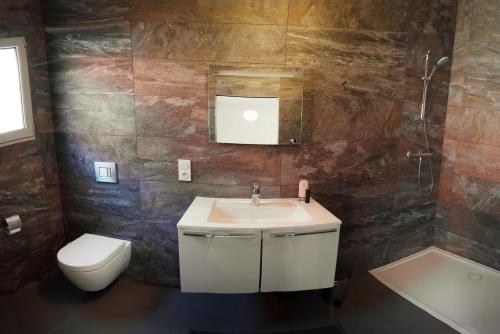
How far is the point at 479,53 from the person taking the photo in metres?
2.80

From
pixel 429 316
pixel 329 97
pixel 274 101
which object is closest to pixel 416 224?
pixel 429 316

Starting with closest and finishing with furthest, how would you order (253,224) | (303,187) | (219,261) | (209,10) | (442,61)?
(219,261), (253,224), (209,10), (303,187), (442,61)

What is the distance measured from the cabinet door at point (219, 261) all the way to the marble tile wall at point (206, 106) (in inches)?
22.4

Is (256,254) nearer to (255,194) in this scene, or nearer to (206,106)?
(255,194)

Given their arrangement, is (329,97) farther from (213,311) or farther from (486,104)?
(213,311)

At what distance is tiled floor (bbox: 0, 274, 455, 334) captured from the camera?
235 centimetres

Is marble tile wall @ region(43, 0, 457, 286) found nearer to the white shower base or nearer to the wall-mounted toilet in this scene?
the wall-mounted toilet

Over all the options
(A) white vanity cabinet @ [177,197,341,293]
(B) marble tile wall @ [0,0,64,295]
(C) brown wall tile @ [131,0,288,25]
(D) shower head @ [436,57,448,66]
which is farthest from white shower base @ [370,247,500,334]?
(B) marble tile wall @ [0,0,64,295]

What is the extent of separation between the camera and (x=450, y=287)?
111 inches

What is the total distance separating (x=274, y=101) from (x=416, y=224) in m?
1.73

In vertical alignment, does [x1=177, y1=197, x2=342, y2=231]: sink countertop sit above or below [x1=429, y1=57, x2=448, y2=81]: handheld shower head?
below

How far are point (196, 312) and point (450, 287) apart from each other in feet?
6.45

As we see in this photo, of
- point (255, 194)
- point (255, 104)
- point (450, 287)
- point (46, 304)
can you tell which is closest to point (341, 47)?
point (255, 104)

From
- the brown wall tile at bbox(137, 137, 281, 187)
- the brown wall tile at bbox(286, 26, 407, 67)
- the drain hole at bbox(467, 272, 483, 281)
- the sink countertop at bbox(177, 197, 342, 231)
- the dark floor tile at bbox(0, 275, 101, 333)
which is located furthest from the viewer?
the drain hole at bbox(467, 272, 483, 281)
